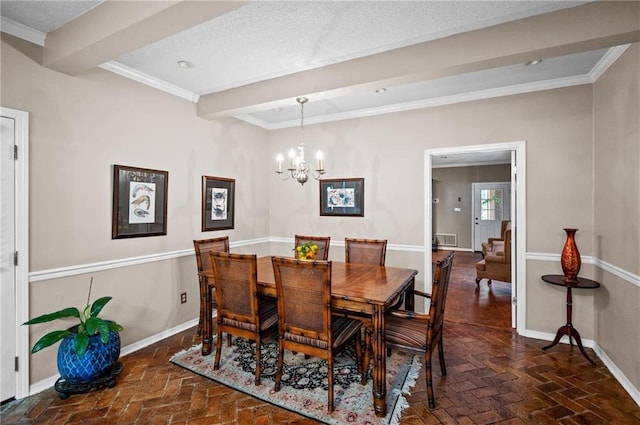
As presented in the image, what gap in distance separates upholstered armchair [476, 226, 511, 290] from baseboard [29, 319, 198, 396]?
4.38 meters

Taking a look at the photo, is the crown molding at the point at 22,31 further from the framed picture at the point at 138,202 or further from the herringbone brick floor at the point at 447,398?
the herringbone brick floor at the point at 447,398

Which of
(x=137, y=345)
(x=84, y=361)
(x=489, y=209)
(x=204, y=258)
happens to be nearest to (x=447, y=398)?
(x=204, y=258)

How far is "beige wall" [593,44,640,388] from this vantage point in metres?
2.32

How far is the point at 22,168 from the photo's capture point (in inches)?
90.0

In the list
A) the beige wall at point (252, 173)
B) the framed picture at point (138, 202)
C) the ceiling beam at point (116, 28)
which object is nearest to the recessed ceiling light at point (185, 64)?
the beige wall at point (252, 173)

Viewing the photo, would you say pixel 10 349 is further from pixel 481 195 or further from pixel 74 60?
pixel 481 195

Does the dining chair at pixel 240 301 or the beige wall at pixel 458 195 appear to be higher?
the beige wall at pixel 458 195

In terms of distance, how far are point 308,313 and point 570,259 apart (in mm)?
2537

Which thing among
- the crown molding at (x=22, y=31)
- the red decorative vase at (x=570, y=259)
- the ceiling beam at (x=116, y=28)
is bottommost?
the red decorative vase at (x=570, y=259)

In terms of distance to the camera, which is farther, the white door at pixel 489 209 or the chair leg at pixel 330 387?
the white door at pixel 489 209

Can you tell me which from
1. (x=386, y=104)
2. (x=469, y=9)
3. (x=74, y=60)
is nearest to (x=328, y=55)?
(x=469, y=9)

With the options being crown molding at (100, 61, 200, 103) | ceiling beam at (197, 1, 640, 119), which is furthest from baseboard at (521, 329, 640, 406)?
crown molding at (100, 61, 200, 103)

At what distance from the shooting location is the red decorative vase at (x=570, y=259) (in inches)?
113

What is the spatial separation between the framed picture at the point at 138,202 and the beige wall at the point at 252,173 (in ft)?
0.25
